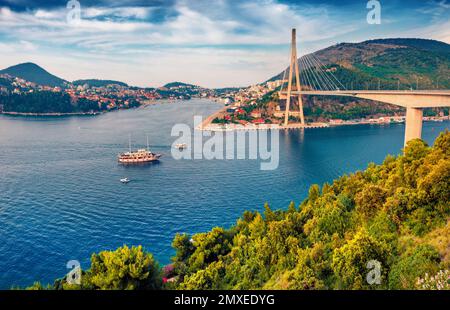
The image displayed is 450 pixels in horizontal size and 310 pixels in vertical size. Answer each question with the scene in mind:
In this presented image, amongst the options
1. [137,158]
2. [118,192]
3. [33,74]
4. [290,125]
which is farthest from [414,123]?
[33,74]

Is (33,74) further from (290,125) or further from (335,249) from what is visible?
(335,249)

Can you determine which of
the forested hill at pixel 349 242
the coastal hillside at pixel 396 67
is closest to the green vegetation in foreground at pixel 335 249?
the forested hill at pixel 349 242

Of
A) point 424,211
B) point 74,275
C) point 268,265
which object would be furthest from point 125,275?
point 424,211

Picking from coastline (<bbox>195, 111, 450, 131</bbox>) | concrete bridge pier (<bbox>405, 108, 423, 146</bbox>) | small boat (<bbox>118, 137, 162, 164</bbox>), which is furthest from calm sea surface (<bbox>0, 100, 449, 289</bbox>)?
coastline (<bbox>195, 111, 450, 131</bbox>)

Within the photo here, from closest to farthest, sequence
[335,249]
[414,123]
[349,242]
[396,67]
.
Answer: [349,242], [335,249], [414,123], [396,67]

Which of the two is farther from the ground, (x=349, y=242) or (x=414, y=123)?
(x=414, y=123)

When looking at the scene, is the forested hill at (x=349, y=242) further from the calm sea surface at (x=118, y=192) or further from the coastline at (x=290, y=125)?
the coastline at (x=290, y=125)
